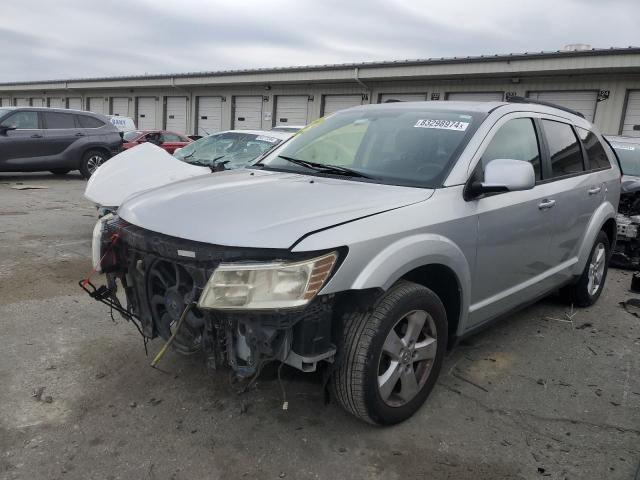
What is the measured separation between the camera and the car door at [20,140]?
39.0ft

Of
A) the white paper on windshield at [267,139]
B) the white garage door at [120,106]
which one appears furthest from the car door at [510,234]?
the white garage door at [120,106]

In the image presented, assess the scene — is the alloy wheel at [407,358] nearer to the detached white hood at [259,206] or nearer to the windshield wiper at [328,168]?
the detached white hood at [259,206]

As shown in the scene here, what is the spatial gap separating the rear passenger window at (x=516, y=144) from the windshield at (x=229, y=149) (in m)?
4.13

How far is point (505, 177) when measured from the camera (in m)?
2.96

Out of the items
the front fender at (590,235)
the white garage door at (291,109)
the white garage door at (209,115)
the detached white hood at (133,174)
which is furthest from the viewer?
the white garage door at (209,115)

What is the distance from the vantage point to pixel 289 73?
2298 centimetres

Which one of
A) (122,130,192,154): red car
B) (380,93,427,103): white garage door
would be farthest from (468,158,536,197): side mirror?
(380,93,427,103): white garage door

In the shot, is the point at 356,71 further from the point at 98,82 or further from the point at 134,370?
the point at 98,82

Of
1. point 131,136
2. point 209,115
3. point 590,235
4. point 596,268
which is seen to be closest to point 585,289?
point 596,268

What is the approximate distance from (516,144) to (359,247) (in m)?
1.77

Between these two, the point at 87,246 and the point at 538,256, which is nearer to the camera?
the point at 538,256

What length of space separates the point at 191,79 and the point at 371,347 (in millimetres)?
27256

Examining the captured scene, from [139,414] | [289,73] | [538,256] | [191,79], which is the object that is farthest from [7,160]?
[191,79]

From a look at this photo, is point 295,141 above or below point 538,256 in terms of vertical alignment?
above
